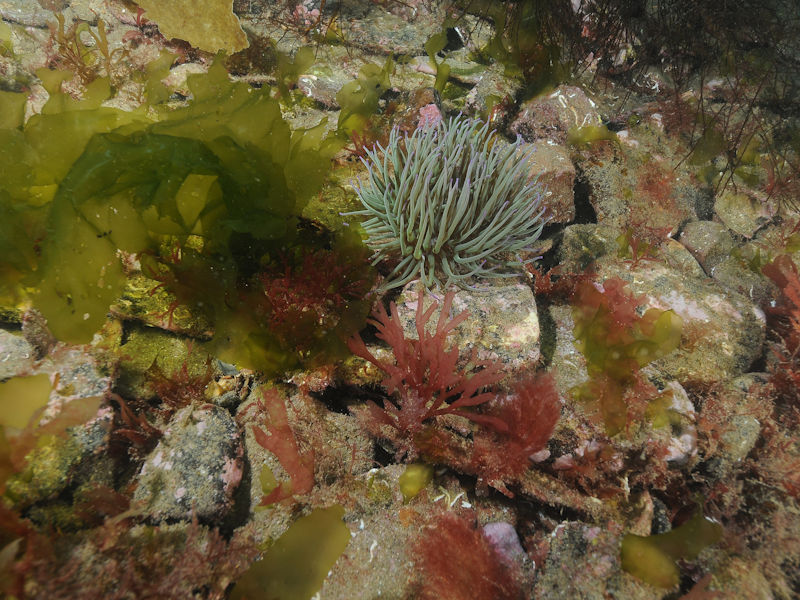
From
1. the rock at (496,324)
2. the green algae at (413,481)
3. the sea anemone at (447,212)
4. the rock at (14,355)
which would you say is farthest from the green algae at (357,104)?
the green algae at (413,481)

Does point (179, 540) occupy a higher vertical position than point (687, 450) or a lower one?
lower

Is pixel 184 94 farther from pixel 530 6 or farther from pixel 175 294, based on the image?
pixel 530 6

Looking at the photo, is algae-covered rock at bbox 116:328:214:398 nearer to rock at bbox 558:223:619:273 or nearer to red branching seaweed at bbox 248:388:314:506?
red branching seaweed at bbox 248:388:314:506

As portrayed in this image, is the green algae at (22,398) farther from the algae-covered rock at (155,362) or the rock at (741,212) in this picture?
the rock at (741,212)

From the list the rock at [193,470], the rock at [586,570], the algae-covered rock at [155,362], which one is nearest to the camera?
the rock at [586,570]

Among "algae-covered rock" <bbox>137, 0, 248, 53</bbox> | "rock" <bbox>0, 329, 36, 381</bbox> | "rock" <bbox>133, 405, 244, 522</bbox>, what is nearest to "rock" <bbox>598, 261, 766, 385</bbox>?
"rock" <bbox>133, 405, 244, 522</bbox>

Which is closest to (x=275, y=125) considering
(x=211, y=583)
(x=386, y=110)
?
(x=386, y=110)
